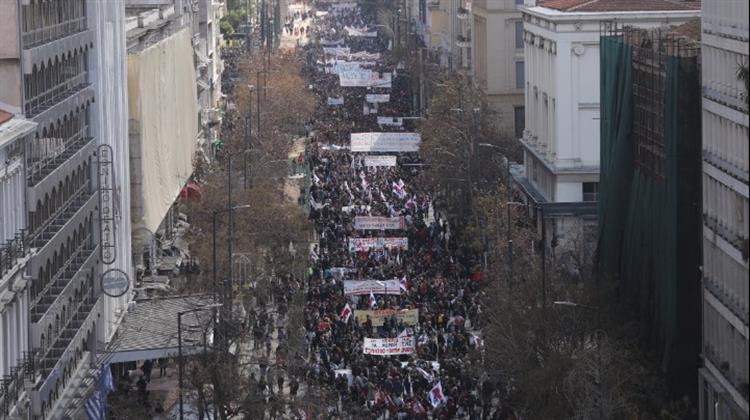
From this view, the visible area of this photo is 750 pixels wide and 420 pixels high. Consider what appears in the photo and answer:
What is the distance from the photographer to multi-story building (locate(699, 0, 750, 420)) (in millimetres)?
48750

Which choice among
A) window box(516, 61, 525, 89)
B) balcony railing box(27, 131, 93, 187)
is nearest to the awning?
balcony railing box(27, 131, 93, 187)

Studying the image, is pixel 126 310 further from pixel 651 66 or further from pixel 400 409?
pixel 651 66

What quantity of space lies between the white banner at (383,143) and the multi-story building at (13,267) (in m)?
64.3

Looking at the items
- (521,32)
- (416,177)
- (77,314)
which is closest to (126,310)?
(77,314)

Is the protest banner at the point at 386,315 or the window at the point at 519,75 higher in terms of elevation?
the window at the point at 519,75

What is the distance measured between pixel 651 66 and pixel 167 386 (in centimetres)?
1641

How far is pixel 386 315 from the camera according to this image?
69.1 m

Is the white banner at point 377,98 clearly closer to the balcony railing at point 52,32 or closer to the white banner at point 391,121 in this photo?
the white banner at point 391,121

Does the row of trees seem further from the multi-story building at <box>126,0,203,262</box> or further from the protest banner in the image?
the protest banner

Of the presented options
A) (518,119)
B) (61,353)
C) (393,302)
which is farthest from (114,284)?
(518,119)

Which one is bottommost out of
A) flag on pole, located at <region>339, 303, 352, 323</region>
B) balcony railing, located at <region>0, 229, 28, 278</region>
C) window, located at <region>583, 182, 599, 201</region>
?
flag on pole, located at <region>339, 303, 352, 323</region>

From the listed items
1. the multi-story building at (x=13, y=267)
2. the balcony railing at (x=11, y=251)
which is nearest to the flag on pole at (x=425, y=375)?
the multi-story building at (x=13, y=267)

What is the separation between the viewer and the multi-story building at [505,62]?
11738 cm

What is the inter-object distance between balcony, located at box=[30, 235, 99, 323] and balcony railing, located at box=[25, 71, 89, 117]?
13.7 ft
